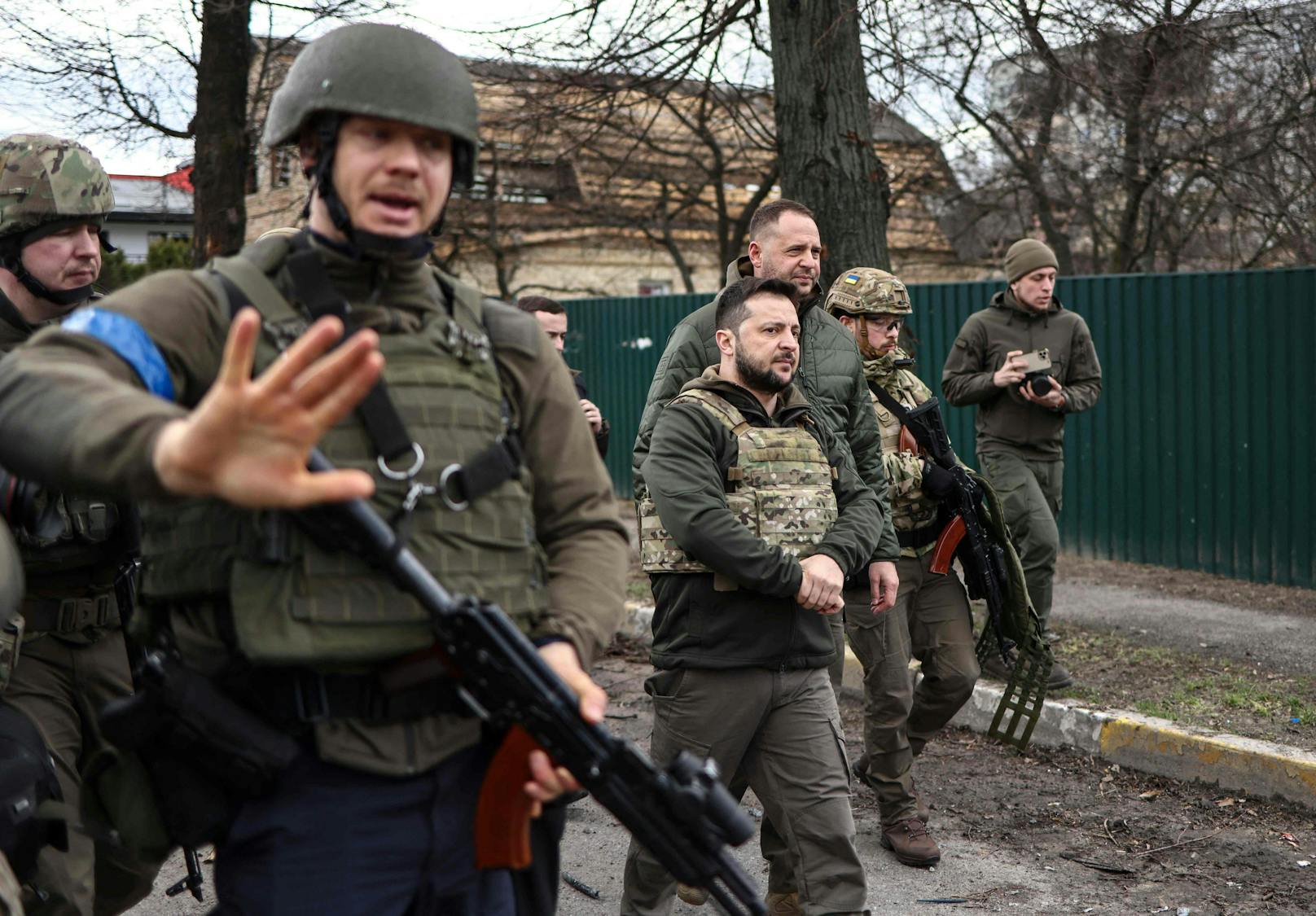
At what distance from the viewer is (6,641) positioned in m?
2.97

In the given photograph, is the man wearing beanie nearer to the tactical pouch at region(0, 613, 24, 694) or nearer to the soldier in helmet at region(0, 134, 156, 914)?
the soldier in helmet at region(0, 134, 156, 914)

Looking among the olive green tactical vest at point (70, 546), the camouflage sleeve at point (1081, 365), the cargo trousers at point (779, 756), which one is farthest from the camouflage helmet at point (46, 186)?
the camouflage sleeve at point (1081, 365)

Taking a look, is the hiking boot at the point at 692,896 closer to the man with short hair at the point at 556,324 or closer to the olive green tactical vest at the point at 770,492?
the olive green tactical vest at the point at 770,492

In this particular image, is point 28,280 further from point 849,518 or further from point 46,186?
point 849,518

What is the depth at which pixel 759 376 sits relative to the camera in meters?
3.84

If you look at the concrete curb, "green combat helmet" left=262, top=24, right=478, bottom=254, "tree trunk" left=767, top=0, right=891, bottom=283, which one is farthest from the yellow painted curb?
"green combat helmet" left=262, top=24, right=478, bottom=254

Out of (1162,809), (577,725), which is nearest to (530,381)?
(577,725)

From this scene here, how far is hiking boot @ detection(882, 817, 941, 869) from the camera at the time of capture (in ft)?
15.1

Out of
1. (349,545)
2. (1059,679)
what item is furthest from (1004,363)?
(349,545)

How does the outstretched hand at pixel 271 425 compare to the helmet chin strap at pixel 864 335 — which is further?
the helmet chin strap at pixel 864 335

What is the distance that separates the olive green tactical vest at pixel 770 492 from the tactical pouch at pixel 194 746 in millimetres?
1829

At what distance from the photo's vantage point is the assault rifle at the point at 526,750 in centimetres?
197

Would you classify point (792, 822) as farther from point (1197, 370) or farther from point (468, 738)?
point (1197, 370)

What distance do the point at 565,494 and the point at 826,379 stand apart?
2190 millimetres
